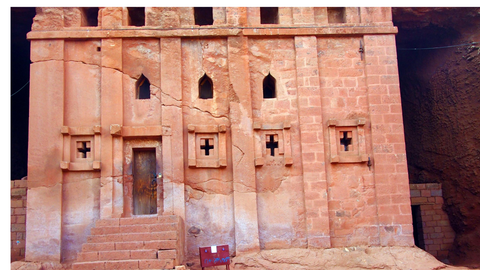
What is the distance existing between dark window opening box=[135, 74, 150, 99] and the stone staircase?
2.81 metres

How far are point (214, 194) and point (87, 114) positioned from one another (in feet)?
10.5

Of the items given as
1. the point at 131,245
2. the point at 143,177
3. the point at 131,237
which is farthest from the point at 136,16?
the point at 131,245

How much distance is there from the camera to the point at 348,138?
406 inches

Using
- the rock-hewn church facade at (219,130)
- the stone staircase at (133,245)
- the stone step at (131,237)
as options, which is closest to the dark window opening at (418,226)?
the rock-hewn church facade at (219,130)

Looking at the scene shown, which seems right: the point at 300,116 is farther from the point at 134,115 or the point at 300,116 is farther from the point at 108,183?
the point at 108,183

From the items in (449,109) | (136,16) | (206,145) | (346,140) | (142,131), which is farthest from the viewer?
(449,109)

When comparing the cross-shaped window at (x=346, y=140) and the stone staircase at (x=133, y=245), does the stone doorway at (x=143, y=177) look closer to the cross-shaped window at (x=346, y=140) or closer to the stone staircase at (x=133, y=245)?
the stone staircase at (x=133, y=245)

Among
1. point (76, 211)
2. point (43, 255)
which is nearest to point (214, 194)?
point (76, 211)

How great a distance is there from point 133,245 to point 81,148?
2688mm

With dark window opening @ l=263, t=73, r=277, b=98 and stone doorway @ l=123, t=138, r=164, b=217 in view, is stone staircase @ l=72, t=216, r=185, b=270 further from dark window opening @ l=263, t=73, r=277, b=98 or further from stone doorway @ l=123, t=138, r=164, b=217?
dark window opening @ l=263, t=73, r=277, b=98

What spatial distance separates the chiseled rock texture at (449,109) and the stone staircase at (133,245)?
312 inches

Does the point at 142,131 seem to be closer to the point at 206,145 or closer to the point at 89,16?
the point at 206,145

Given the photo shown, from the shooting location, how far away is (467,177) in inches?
496

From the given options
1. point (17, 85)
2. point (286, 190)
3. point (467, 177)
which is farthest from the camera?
point (17, 85)
